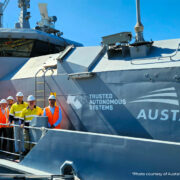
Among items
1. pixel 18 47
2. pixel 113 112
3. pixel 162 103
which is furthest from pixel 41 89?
pixel 18 47

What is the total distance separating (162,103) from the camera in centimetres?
350

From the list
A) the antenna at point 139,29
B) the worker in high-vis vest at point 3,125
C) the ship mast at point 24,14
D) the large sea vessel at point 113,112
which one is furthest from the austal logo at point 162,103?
the ship mast at point 24,14

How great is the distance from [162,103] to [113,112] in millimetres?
864

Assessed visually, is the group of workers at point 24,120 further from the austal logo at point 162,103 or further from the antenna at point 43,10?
the antenna at point 43,10

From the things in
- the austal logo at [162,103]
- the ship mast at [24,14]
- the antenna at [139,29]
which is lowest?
the austal logo at [162,103]

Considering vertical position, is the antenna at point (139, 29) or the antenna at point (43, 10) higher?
the antenna at point (43, 10)

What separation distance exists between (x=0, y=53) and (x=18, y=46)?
2.08ft

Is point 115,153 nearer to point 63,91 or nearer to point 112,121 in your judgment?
point 112,121

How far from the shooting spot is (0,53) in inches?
A: 300

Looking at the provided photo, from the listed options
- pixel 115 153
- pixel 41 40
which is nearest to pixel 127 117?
pixel 115 153

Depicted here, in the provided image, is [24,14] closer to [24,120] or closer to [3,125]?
[3,125]

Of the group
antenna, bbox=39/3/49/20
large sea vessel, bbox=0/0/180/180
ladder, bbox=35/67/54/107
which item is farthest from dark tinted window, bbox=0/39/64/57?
antenna, bbox=39/3/49/20

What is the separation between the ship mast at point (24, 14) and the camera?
→ 10844 millimetres

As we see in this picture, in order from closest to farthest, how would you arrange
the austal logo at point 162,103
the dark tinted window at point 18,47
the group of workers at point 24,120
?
1. the austal logo at point 162,103
2. the group of workers at point 24,120
3. the dark tinted window at point 18,47
